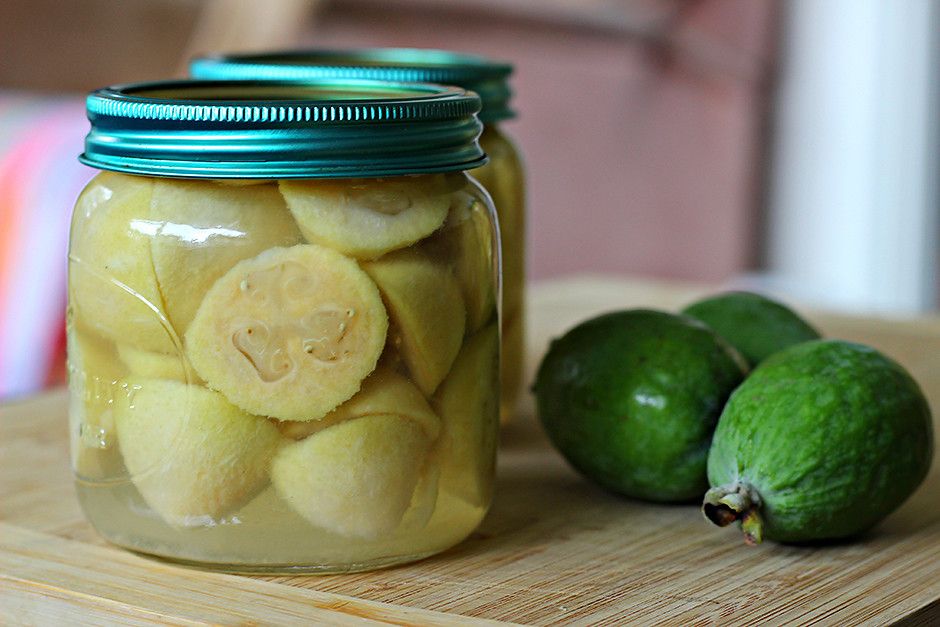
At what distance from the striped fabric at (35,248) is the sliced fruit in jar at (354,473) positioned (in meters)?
0.74

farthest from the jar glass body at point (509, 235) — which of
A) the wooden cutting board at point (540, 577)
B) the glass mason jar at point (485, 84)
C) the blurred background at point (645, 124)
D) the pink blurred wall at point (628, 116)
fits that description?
the pink blurred wall at point (628, 116)

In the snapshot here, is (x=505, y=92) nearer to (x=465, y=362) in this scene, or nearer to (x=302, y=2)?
(x=465, y=362)

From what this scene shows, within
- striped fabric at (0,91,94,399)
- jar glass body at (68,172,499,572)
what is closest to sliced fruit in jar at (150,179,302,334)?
jar glass body at (68,172,499,572)

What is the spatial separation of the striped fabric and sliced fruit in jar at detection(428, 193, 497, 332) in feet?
2.42

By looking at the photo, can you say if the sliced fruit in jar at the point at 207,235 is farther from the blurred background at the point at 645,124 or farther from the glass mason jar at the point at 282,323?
the blurred background at the point at 645,124

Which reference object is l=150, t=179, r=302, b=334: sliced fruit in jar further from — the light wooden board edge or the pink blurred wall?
the pink blurred wall

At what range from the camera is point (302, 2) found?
185 cm

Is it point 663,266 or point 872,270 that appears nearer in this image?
point 663,266

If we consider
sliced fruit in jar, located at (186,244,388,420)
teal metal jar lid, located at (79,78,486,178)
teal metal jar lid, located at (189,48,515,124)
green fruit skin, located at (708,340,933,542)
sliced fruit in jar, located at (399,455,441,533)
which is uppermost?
teal metal jar lid, located at (189,48,515,124)

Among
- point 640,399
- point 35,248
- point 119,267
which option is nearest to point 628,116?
point 35,248

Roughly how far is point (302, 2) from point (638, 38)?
2.60ft

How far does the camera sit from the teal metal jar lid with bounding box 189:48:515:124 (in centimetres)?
74

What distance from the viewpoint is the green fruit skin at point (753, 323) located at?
29.0 inches

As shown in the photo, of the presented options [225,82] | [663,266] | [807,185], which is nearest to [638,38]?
[663,266]
